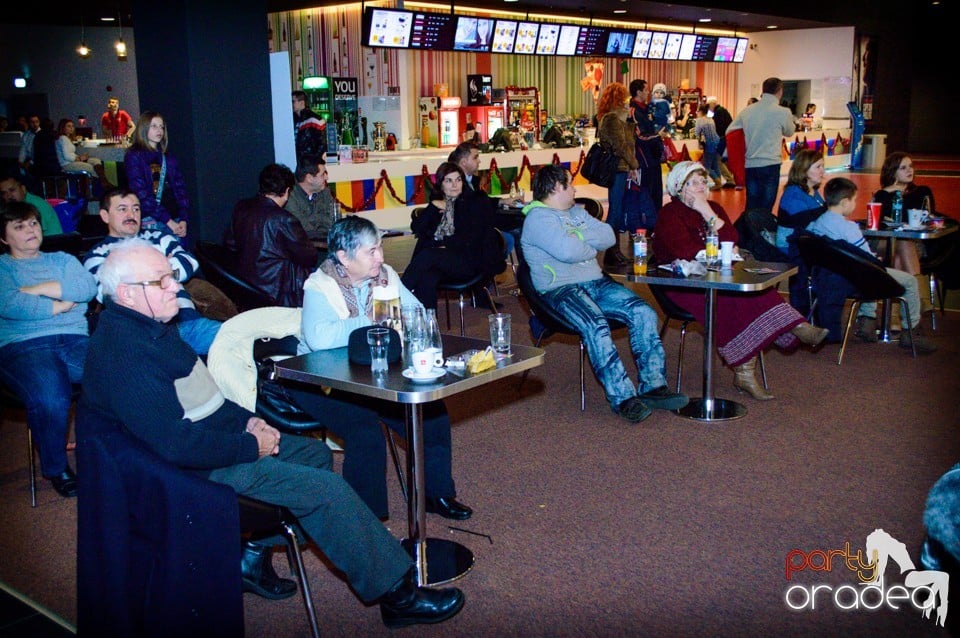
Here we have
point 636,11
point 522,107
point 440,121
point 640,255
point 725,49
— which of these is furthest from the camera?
point 725,49

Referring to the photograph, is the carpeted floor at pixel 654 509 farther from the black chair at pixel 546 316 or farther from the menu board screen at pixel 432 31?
the menu board screen at pixel 432 31

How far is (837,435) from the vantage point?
175 inches

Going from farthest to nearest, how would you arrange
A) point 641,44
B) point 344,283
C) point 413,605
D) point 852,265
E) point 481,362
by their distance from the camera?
point 641,44, point 852,265, point 344,283, point 481,362, point 413,605

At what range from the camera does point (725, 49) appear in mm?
17000

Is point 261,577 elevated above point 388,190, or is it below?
below

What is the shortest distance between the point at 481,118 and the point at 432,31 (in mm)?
2357

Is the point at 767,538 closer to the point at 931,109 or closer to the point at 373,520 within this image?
the point at 373,520

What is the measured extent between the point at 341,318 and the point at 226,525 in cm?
117

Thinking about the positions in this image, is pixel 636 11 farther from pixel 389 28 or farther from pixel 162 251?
pixel 162 251

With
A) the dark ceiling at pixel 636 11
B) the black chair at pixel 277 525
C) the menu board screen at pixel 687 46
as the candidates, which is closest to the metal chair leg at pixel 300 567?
the black chair at pixel 277 525

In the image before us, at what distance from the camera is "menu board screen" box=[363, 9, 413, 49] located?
34.1 feet

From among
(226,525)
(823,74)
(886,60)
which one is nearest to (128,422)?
(226,525)

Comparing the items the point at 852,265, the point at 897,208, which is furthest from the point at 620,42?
the point at 852,265

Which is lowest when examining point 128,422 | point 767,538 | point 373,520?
point 767,538
